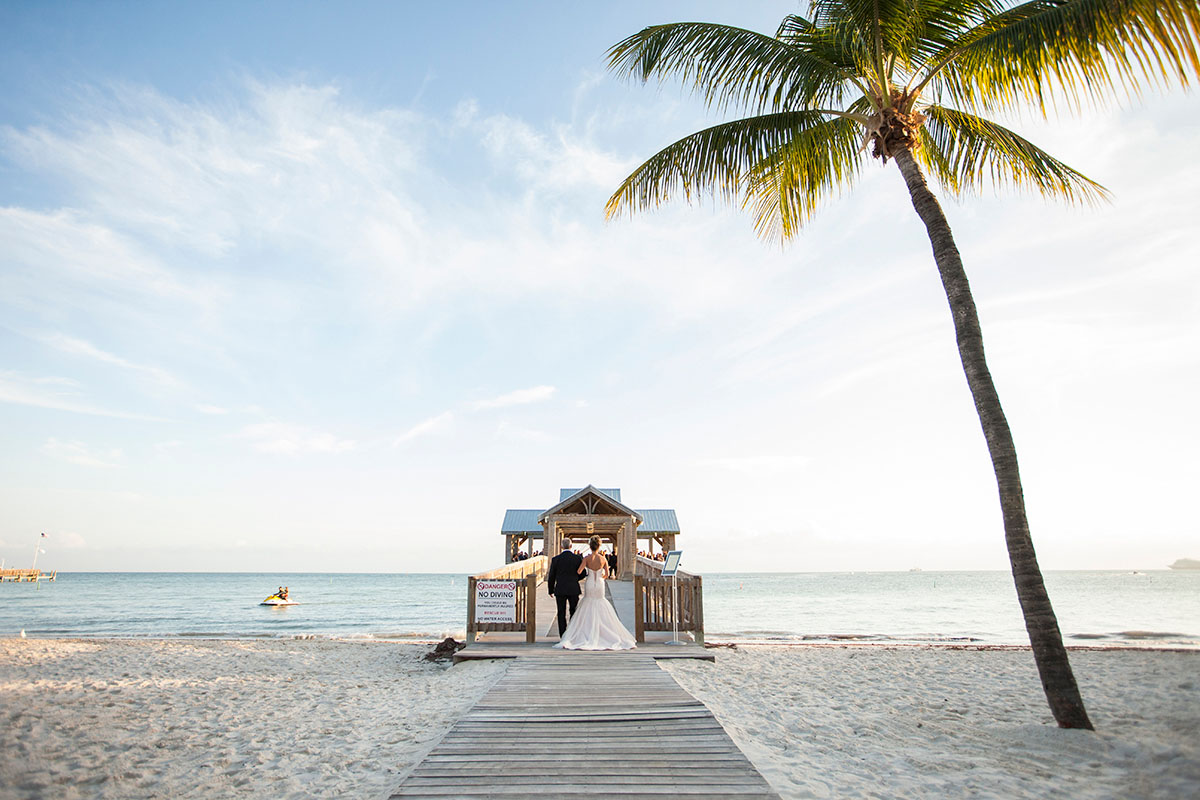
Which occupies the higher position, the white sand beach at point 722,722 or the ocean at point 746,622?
the white sand beach at point 722,722

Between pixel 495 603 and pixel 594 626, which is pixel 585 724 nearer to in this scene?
pixel 594 626

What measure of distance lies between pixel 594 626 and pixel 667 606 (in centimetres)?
177

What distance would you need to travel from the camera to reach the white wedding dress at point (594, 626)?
9016 mm

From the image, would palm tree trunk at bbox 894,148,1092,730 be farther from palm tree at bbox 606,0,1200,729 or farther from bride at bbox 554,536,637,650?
bride at bbox 554,536,637,650

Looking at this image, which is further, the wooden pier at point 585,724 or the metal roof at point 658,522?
the metal roof at point 658,522

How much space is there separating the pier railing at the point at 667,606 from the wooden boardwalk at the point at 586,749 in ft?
12.0

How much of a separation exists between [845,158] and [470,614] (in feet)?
27.9

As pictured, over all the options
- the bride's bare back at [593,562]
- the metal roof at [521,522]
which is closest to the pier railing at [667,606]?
the bride's bare back at [593,562]

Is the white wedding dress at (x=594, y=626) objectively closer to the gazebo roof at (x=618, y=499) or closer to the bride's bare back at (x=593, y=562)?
the bride's bare back at (x=593, y=562)

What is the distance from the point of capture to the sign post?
9805mm

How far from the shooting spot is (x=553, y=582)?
986 cm

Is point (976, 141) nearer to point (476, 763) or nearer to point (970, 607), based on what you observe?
point (476, 763)

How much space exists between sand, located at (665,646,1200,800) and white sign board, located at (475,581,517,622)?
105 inches

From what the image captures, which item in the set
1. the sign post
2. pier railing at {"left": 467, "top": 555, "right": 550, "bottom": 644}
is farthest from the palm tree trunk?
pier railing at {"left": 467, "top": 555, "right": 550, "bottom": 644}
